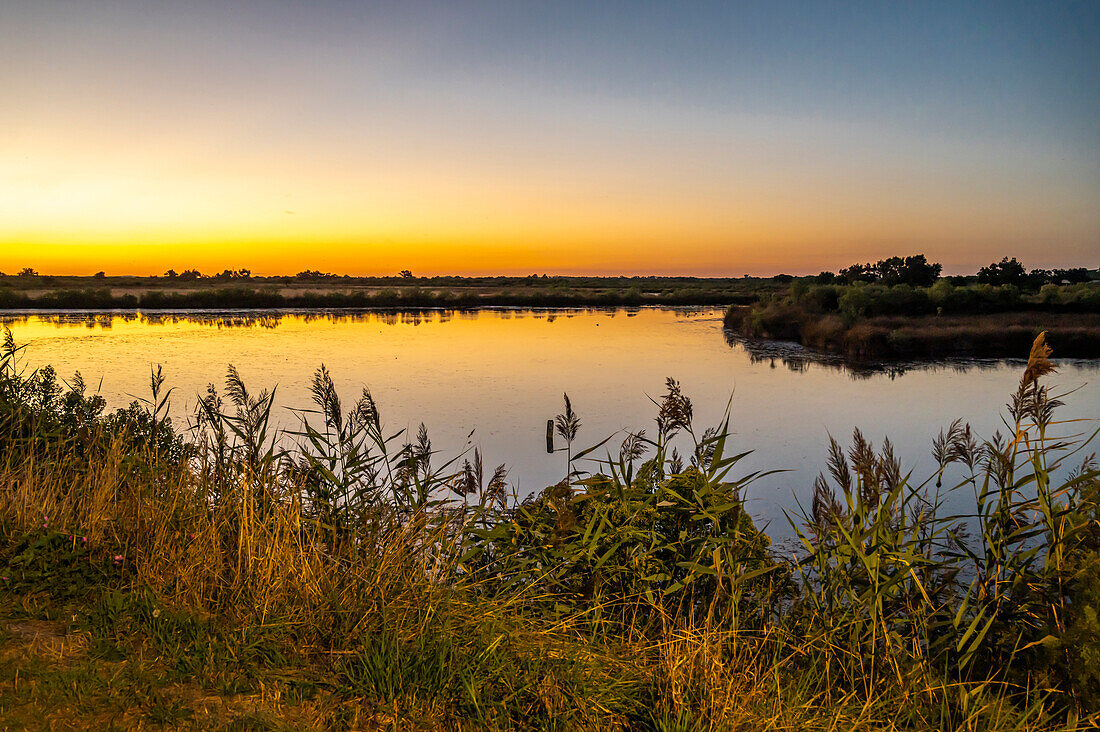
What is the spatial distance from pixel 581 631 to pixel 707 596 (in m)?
0.79

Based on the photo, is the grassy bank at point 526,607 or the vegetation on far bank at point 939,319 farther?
the vegetation on far bank at point 939,319

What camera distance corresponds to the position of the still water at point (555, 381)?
1269 centimetres

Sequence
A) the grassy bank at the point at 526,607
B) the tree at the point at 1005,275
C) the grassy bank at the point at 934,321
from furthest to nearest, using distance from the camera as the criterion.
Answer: the tree at the point at 1005,275 < the grassy bank at the point at 934,321 < the grassy bank at the point at 526,607

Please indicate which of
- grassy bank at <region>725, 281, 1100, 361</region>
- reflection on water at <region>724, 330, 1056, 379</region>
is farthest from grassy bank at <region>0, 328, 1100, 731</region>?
grassy bank at <region>725, 281, 1100, 361</region>

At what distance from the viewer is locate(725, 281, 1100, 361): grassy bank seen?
2623 cm

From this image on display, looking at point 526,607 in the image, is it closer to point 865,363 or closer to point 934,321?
point 865,363

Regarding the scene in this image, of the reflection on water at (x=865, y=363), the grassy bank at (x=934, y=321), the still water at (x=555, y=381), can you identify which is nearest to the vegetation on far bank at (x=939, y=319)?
the grassy bank at (x=934, y=321)

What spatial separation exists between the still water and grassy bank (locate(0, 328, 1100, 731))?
9.42 feet

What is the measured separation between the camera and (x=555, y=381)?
1927cm

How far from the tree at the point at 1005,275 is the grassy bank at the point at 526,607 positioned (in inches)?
1523

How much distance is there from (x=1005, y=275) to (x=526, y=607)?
41.8 meters

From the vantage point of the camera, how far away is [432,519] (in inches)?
174

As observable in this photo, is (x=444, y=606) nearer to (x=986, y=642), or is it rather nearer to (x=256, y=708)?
(x=256, y=708)

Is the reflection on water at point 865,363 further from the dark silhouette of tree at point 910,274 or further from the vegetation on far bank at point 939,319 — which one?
the dark silhouette of tree at point 910,274
